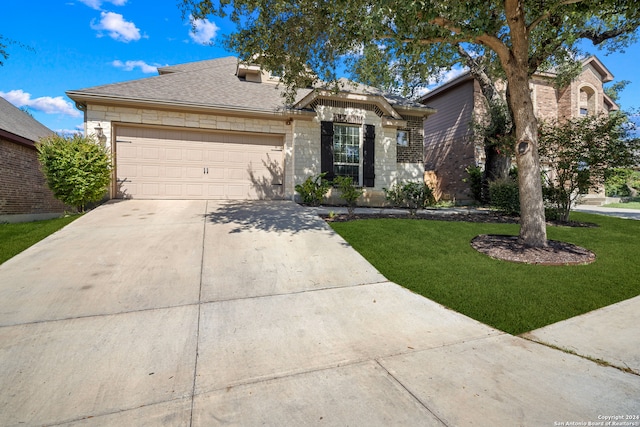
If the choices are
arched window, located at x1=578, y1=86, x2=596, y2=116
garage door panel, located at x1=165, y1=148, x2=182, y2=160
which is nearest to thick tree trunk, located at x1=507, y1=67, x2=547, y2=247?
garage door panel, located at x1=165, y1=148, x2=182, y2=160

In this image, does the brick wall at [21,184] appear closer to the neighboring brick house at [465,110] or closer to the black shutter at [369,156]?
the black shutter at [369,156]

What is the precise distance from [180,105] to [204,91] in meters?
1.56

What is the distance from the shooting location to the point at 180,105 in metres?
9.26

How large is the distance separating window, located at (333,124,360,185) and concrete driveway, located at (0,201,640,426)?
6654 mm

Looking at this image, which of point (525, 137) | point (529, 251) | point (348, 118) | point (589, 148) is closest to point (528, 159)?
point (525, 137)

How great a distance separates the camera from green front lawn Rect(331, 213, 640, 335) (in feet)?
11.4

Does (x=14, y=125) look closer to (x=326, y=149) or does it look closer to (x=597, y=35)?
(x=326, y=149)

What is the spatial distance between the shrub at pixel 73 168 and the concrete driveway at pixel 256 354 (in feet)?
11.4

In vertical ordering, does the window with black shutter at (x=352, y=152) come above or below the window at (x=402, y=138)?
below

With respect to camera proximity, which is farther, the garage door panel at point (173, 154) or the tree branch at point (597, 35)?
the garage door panel at point (173, 154)

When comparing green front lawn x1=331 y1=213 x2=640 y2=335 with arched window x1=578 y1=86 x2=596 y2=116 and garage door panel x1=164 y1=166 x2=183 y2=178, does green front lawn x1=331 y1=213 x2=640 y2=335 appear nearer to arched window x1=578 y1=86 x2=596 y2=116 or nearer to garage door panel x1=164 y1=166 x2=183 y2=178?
garage door panel x1=164 y1=166 x2=183 y2=178

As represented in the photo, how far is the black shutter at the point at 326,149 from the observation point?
10648 millimetres

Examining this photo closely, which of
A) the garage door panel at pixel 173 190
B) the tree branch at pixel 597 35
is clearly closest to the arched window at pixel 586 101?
the tree branch at pixel 597 35

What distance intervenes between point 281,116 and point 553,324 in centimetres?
930
